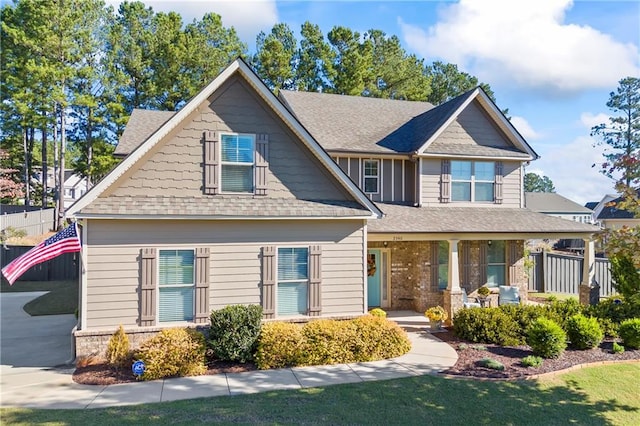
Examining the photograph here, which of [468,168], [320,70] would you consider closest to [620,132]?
[320,70]

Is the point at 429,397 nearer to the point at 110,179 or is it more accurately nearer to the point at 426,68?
the point at 110,179

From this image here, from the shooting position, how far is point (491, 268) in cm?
1546

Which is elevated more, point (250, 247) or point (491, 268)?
point (250, 247)

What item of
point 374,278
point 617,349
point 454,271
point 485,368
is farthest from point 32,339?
point 617,349

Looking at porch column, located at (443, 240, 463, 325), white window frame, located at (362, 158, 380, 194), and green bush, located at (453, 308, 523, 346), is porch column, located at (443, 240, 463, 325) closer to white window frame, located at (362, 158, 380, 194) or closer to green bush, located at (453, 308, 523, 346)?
green bush, located at (453, 308, 523, 346)

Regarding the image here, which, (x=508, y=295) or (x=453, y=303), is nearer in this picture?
(x=453, y=303)

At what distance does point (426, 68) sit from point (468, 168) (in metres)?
31.1

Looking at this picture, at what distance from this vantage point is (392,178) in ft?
51.2

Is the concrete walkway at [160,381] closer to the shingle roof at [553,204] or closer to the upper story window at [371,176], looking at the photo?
the upper story window at [371,176]

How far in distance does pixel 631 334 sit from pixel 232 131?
11741 millimetres

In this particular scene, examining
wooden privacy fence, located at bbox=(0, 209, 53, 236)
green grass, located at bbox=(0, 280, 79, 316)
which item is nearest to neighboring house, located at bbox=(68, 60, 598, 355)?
green grass, located at bbox=(0, 280, 79, 316)

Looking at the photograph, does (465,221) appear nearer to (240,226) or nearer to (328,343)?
(328,343)

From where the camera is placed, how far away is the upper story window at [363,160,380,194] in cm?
1535

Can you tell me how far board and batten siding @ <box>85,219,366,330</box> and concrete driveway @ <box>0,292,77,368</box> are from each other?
1918 mm
